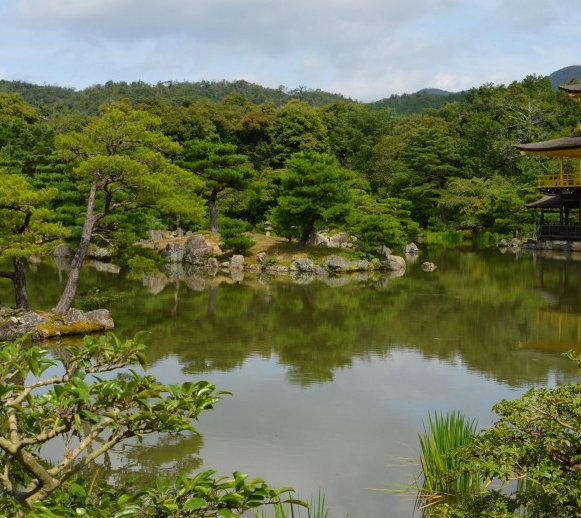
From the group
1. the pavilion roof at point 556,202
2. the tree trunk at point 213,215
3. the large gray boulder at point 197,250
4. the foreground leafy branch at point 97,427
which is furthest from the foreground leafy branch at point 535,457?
the tree trunk at point 213,215

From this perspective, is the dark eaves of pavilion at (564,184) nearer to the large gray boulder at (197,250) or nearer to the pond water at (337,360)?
the pond water at (337,360)

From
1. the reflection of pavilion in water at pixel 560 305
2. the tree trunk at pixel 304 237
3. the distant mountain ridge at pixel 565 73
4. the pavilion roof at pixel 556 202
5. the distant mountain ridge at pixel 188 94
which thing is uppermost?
the distant mountain ridge at pixel 565 73

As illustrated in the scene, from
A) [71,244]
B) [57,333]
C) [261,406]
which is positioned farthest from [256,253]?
[261,406]

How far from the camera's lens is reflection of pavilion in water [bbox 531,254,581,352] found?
1077cm

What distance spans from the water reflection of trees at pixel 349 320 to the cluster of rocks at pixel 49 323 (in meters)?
0.61

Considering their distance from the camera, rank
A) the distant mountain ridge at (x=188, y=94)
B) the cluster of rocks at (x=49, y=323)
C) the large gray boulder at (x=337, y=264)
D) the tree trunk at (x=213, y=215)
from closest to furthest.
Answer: the cluster of rocks at (x=49, y=323)
the large gray boulder at (x=337, y=264)
the tree trunk at (x=213, y=215)
the distant mountain ridge at (x=188, y=94)

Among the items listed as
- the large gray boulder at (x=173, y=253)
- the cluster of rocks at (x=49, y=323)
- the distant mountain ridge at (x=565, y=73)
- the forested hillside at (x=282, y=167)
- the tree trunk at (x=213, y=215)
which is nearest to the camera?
the cluster of rocks at (x=49, y=323)

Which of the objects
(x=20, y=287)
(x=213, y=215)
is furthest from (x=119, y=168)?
(x=213, y=215)

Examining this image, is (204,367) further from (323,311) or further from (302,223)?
(302,223)

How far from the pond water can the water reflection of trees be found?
4 cm

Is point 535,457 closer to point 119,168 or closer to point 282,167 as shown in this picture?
point 119,168

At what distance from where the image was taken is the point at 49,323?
1012 centimetres

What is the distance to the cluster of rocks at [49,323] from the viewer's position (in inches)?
A: 383

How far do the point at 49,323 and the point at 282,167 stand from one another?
86.9 feet
